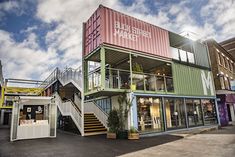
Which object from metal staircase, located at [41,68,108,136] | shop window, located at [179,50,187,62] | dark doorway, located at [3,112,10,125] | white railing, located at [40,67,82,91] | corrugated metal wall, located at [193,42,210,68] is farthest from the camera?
dark doorway, located at [3,112,10,125]

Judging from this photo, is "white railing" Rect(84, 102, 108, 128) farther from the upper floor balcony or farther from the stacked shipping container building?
the upper floor balcony

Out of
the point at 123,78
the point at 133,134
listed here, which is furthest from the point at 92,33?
the point at 133,134

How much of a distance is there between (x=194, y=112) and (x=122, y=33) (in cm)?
867

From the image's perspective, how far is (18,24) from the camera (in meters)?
8.99

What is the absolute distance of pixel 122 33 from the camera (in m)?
10.6

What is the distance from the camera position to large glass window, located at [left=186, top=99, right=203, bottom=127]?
13036mm

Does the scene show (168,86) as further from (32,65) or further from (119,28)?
(32,65)

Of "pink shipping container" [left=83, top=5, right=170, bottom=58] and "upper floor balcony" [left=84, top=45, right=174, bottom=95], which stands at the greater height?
"pink shipping container" [left=83, top=5, right=170, bottom=58]

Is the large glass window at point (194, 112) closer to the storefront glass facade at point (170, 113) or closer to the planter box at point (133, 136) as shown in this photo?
the storefront glass facade at point (170, 113)

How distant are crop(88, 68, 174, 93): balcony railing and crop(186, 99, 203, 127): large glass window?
2.25m

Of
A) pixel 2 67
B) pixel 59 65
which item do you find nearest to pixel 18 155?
pixel 59 65

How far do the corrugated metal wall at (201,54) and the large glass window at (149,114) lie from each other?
6823 millimetres

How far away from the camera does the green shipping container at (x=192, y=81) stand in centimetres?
1283

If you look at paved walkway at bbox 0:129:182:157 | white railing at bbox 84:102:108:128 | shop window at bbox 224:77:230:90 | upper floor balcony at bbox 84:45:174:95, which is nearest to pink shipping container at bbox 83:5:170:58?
upper floor balcony at bbox 84:45:174:95
